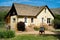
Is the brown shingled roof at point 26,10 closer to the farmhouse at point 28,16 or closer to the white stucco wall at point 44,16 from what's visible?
the farmhouse at point 28,16

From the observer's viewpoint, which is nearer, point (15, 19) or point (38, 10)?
point (15, 19)

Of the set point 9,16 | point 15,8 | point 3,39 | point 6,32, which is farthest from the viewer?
point 9,16

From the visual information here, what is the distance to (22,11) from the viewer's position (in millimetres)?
49094

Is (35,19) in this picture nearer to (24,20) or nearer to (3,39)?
(24,20)

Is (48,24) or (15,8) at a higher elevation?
(15,8)

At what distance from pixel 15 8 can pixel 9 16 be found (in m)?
4.46

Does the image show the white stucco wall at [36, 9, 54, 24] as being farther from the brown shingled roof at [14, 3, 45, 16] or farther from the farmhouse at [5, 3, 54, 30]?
the brown shingled roof at [14, 3, 45, 16]

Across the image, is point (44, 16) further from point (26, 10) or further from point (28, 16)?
point (26, 10)

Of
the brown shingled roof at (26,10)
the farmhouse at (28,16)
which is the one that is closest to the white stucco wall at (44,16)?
the farmhouse at (28,16)

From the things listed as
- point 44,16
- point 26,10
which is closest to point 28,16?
point 26,10

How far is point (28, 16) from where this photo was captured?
5006cm

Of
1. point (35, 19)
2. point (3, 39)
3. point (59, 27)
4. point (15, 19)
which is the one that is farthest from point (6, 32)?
point (59, 27)

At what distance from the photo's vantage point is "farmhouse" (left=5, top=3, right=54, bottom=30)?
48656 mm

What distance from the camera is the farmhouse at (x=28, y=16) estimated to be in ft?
160
